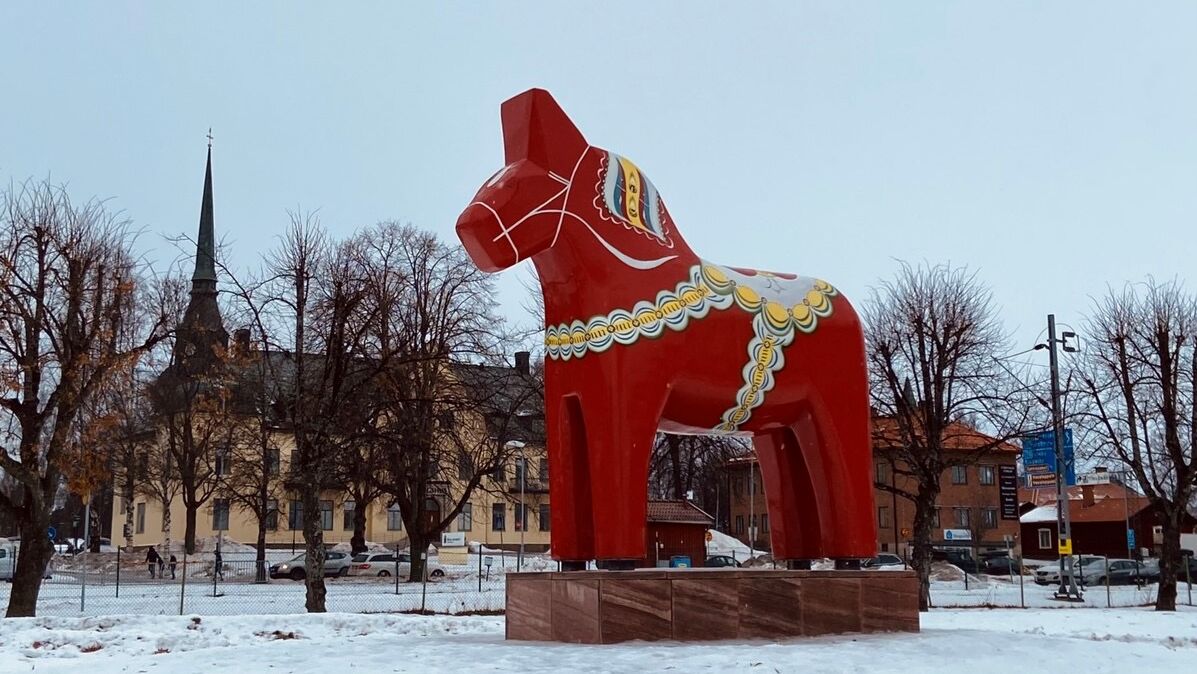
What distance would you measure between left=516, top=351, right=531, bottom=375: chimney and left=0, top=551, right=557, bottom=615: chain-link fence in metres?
6.12

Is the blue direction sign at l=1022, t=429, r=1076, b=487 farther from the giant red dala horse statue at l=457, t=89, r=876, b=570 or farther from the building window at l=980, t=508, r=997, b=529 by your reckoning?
the building window at l=980, t=508, r=997, b=529

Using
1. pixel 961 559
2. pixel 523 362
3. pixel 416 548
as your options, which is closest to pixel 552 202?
pixel 416 548

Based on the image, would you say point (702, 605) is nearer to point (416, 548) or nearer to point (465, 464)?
point (465, 464)

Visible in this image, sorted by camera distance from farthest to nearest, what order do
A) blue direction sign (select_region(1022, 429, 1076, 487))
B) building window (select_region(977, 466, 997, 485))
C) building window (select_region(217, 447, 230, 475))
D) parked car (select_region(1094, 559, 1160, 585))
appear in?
1. building window (select_region(977, 466, 997, 485))
2. parked car (select_region(1094, 559, 1160, 585))
3. building window (select_region(217, 447, 230, 475))
4. blue direction sign (select_region(1022, 429, 1076, 487))

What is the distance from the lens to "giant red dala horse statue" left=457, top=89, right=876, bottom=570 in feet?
34.7

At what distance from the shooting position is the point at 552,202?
426 inches

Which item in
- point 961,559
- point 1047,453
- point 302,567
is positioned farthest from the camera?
point 961,559

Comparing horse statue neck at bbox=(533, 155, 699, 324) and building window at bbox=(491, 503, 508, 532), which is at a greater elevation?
horse statue neck at bbox=(533, 155, 699, 324)

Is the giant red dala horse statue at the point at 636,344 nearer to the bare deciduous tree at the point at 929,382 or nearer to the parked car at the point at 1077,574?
the bare deciduous tree at the point at 929,382

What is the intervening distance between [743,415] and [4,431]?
15.4 m

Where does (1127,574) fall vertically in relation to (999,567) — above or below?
above

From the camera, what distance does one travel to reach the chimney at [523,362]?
35.1 metres

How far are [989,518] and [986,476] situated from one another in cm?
249

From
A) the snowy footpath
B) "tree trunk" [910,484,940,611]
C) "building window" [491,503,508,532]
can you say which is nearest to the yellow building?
"building window" [491,503,508,532]
